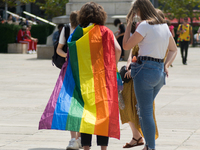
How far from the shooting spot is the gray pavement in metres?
5.51

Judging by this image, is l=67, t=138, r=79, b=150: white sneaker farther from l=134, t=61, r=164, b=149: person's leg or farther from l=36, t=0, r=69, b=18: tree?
l=36, t=0, r=69, b=18: tree

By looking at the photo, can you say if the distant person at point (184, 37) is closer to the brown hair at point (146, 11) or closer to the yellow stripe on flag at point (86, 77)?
the brown hair at point (146, 11)

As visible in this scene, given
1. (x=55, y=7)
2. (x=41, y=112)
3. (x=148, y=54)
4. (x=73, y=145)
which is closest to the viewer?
(x=148, y=54)

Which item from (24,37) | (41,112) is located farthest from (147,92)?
(24,37)

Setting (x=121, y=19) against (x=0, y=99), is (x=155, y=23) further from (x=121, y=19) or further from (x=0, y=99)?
(x=121, y=19)

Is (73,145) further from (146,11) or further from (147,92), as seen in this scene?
(146,11)

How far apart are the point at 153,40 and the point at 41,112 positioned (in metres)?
3.58

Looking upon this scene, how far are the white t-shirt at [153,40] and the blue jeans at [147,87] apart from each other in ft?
0.35

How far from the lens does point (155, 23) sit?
4570 mm

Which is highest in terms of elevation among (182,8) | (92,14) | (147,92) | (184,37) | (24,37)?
(92,14)

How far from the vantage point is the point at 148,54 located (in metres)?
4.64

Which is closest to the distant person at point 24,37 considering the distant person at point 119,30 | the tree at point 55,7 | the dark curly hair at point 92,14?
the distant person at point 119,30

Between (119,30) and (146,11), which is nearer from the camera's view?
(146,11)

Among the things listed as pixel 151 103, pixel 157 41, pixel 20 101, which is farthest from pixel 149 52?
pixel 20 101
